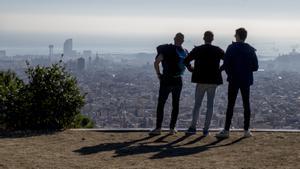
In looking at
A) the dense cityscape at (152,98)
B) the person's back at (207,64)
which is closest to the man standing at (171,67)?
the person's back at (207,64)

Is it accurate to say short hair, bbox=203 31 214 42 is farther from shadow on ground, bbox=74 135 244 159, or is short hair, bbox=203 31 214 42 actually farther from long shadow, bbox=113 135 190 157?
long shadow, bbox=113 135 190 157

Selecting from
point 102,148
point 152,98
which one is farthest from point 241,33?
point 152,98

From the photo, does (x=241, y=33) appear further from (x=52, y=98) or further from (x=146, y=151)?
(x=52, y=98)

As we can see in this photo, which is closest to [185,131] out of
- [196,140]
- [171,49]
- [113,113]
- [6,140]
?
[196,140]

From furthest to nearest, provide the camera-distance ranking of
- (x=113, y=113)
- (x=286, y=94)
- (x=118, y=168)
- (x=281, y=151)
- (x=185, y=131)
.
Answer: (x=286, y=94) < (x=113, y=113) < (x=185, y=131) < (x=281, y=151) < (x=118, y=168)

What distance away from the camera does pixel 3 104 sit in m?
11.0

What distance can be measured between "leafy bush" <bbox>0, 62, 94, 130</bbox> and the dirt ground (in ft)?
1.70

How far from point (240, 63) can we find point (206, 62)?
570 millimetres

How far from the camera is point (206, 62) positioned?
9.88m

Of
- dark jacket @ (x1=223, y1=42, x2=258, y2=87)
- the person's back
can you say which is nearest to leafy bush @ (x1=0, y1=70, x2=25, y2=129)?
the person's back

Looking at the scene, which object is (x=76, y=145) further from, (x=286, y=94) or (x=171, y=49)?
(x=286, y=94)

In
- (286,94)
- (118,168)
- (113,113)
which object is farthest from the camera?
(286,94)

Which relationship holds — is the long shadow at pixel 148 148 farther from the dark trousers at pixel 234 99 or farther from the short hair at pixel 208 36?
the short hair at pixel 208 36

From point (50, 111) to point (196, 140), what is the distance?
112 inches
